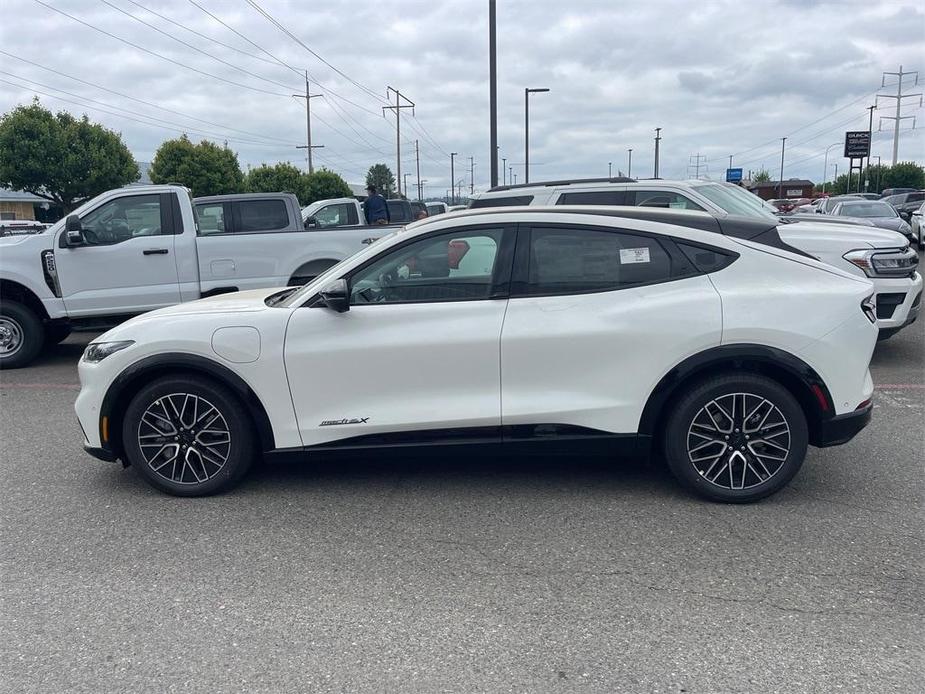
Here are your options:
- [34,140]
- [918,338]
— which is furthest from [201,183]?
[918,338]

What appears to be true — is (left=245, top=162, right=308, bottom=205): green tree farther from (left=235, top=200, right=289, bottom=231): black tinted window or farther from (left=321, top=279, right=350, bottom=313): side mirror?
(left=321, top=279, right=350, bottom=313): side mirror

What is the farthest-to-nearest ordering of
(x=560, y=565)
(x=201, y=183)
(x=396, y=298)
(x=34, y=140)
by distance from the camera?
(x=201, y=183), (x=34, y=140), (x=396, y=298), (x=560, y=565)

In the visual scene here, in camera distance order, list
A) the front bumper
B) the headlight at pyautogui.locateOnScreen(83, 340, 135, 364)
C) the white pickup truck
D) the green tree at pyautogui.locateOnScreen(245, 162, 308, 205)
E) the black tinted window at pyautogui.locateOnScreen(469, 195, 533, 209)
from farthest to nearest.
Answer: the green tree at pyautogui.locateOnScreen(245, 162, 308, 205), the black tinted window at pyautogui.locateOnScreen(469, 195, 533, 209), the white pickup truck, the front bumper, the headlight at pyautogui.locateOnScreen(83, 340, 135, 364)

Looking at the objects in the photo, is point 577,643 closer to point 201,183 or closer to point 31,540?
point 31,540

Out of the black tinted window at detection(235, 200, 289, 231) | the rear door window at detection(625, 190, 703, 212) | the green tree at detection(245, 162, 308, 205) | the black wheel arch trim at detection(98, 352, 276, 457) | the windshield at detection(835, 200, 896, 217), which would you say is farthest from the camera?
the green tree at detection(245, 162, 308, 205)

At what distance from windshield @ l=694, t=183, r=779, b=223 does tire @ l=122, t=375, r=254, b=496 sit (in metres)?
6.34

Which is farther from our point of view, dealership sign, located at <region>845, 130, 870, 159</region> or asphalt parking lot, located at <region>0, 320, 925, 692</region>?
dealership sign, located at <region>845, 130, 870, 159</region>

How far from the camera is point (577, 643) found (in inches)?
124

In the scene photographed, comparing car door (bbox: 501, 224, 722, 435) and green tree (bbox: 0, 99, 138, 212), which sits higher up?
green tree (bbox: 0, 99, 138, 212)

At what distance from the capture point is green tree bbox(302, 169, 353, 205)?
158 ft

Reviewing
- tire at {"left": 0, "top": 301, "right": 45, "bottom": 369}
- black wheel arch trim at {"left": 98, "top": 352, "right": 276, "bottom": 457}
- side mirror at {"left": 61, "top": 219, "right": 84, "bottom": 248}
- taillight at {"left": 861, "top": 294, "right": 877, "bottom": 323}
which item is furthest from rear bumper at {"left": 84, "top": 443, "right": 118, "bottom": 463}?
tire at {"left": 0, "top": 301, "right": 45, "bottom": 369}

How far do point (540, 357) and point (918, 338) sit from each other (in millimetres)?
7378

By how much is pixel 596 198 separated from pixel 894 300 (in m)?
3.33

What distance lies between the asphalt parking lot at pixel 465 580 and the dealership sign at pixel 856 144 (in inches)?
2830
